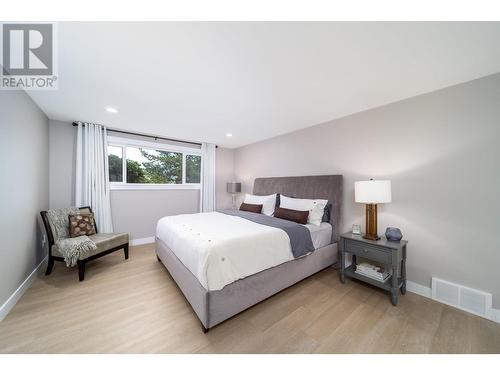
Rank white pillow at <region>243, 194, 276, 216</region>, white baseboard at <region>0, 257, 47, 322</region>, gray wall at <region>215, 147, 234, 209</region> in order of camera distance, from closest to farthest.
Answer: white baseboard at <region>0, 257, 47, 322</region>, white pillow at <region>243, 194, 276, 216</region>, gray wall at <region>215, 147, 234, 209</region>

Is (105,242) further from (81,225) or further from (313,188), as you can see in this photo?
(313,188)

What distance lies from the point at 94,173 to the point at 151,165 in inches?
38.9

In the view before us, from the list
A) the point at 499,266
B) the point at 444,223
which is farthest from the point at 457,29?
the point at 499,266

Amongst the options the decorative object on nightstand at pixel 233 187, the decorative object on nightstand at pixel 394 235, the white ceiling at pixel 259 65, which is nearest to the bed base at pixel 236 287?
the decorative object on nightstand at pixel 394 235

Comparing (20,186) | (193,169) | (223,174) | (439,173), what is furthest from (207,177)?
(439,173)

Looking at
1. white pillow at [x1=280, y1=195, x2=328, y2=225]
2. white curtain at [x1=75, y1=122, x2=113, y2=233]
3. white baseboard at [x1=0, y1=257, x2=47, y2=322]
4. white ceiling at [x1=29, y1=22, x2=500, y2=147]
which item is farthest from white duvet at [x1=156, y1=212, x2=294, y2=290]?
white curtain at [x1=75, y1=122, x2=113, y2=233]

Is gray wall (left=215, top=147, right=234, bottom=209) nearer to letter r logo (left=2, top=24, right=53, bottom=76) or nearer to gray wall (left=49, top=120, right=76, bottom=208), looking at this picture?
gray wall (left=49, top=120, right=76, bottom=208)

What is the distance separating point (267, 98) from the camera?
87.2 inches

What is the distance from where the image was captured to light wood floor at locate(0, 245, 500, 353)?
1.33 m

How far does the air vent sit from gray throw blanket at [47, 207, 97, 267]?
423 cm

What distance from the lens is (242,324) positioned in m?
1.57

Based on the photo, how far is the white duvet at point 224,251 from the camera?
1479mm

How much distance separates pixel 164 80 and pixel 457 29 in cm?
239
